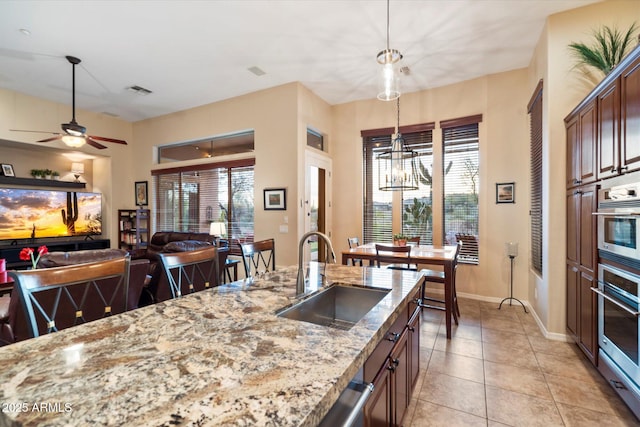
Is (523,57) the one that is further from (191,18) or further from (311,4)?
(191,18)

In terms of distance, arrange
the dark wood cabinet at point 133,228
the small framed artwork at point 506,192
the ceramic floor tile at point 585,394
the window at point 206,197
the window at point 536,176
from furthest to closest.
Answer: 1. the dark wood cabinet at point 133,228
2. the window at point 206,197
3. the small framed artwork at point 506,192
4. the window at point 536,176
5. the ceramic floor tile at point 585,394

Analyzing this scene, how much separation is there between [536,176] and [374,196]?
8.01ft

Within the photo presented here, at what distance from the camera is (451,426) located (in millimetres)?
1903

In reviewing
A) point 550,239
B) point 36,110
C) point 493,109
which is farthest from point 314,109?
point 36,110

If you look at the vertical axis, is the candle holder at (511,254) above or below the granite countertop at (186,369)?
below

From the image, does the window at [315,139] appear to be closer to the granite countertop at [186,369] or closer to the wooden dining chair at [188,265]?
the wooden dining chair at [188,265]

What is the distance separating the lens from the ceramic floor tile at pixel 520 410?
6.36 feet

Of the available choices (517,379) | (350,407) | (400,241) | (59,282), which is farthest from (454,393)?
(59,282)

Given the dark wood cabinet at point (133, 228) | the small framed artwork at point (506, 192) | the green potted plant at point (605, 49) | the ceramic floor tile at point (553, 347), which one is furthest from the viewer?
the dark wood cabinet at point (133, 228)

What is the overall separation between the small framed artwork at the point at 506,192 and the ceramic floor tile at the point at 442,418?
130 inches

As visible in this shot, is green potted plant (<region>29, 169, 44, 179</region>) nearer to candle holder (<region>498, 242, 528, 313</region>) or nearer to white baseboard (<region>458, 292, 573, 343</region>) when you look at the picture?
white baseboard (<region>458, 292, 573, 343</region>)

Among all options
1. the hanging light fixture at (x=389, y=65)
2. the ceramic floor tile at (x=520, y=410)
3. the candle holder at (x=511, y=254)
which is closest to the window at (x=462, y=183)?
the candle holder at (x=511, y=254)

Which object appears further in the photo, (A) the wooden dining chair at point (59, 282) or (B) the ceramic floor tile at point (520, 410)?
(B) the ceramic floor tile at point (520, 410)

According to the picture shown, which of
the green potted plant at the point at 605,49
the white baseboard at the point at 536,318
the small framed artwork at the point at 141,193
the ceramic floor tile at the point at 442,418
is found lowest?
the ceramic floor tile at the point at 442,418
